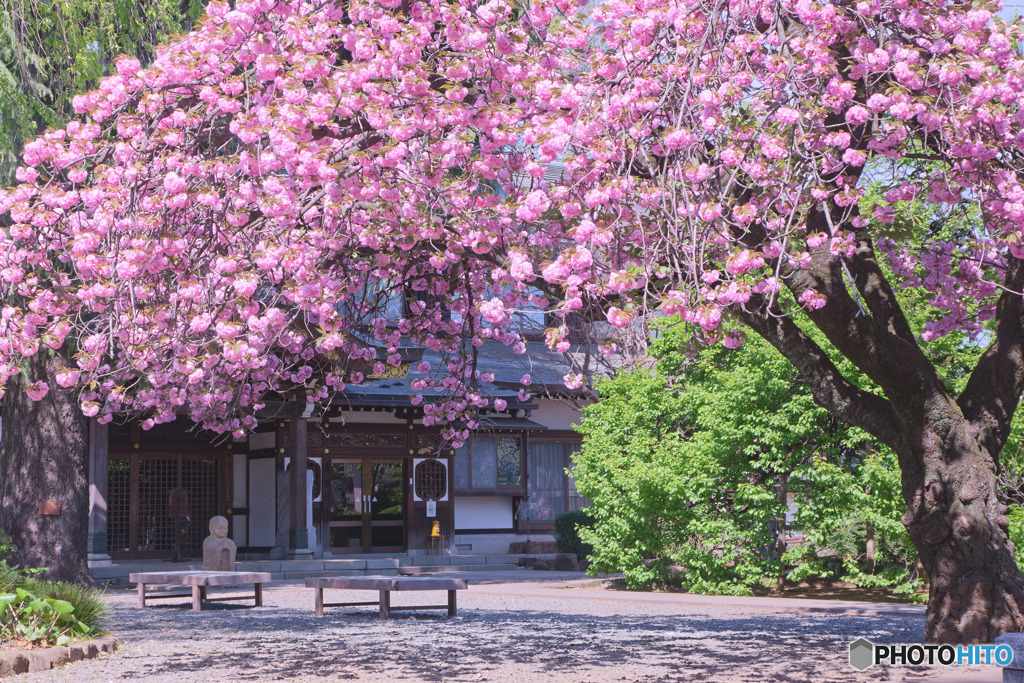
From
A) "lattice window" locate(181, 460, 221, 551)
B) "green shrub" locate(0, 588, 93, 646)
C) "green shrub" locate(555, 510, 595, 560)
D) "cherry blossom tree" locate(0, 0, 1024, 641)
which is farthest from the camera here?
"lattice window" locate(181, 460, 221, 551)

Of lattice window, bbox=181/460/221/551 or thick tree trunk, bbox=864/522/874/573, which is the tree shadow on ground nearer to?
thick tree trunk, bbox=864/522/874/573

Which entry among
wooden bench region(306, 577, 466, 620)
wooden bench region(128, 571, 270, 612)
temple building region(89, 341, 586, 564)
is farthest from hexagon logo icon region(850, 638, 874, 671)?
temple building region(89, 341, 586, 564)

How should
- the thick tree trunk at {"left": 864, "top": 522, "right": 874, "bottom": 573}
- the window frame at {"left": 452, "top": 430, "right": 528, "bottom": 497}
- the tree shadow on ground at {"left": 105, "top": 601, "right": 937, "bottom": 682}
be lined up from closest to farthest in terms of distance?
the tree shadow on ground at {"left": 105, "top": 601, "right": 937, "bottom": 682}
the thick tree trunk at {"left": 864, "top": 522, "right": 874, "bottom": 573}
the window frame at {"left": 452, "top": 430, "right": 528, "bottom": 497}

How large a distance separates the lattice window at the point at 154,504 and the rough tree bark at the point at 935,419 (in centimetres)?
1805

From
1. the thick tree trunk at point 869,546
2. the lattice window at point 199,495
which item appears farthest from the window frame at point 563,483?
the thick tree trunk at point 869,546

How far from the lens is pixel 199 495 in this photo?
24.1 metres

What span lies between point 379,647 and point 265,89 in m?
5.61

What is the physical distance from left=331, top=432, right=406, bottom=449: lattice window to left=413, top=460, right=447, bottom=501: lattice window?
796mm

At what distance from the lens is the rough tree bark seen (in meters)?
8.48

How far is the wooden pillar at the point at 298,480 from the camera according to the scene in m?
21.9

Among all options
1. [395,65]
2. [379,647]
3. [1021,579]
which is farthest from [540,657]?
[395,65]

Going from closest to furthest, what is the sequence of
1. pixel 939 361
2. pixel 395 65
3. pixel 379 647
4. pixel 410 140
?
pixel 395 65, pixel 410 140, pixel 379 647, pixel 939 361

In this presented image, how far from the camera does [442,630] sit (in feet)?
37.5

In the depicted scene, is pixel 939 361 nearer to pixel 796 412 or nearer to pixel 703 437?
pixel 796 412
